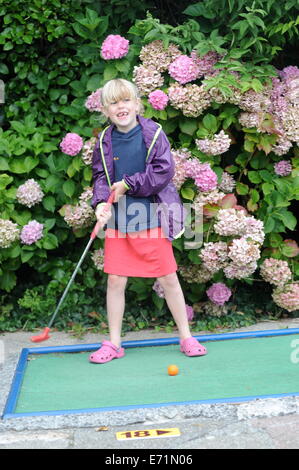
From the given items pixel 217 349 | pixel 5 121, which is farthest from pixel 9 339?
pixel 5 121

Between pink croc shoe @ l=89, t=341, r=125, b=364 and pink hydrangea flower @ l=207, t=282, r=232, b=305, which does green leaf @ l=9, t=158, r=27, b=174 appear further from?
pink hydrangea flower @ l=207, t=282, r=232, b=305

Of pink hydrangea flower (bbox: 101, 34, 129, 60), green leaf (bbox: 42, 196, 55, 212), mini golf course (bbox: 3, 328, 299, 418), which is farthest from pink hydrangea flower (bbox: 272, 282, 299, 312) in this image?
pink hydrangea flower (bbox: 101, 34, 129, 60)

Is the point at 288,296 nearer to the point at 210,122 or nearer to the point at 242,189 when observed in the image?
the point at 242,189

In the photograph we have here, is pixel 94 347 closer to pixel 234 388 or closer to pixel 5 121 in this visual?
pixel 234 388

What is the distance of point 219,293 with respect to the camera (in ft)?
14.4

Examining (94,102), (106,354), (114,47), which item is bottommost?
(106,354)

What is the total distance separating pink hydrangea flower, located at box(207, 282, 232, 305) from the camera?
438 centimetres

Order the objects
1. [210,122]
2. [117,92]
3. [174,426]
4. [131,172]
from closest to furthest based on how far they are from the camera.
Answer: [174,426] → [117,92] → [131,172] → [210,122]

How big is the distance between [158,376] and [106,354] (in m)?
0.39

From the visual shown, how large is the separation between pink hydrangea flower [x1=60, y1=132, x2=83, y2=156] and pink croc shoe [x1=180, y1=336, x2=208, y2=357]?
1.29m

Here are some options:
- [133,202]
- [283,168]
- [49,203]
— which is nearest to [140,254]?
[133,202]

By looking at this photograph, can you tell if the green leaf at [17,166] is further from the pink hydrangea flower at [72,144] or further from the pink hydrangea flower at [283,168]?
the pink hydrangea flower at [283,168]

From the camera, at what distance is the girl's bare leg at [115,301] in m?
3.81

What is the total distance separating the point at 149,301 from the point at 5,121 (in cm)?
159
